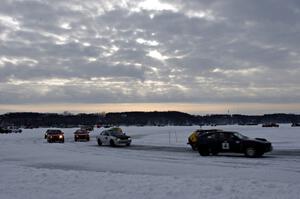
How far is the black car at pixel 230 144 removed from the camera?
81.1 ft

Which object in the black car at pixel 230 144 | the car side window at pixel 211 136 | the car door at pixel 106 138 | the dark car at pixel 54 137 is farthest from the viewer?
the dark car at pixel 54 137

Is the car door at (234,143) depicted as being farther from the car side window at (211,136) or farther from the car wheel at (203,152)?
the car wheel at (203,152)

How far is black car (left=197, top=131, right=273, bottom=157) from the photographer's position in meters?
24.7

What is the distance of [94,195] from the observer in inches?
447

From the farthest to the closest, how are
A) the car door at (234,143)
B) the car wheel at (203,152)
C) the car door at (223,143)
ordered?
the car wheel at (203,152) → the car door at (223,143) → the car door at (234,143)

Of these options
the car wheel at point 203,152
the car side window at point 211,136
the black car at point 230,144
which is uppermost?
the car side window at point 211,136

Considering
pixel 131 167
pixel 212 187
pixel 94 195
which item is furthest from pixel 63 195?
pixel 131 167

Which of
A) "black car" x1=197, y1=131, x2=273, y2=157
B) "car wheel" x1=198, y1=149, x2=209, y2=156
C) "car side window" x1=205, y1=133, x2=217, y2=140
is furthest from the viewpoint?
"car side window" x1=205, y1=133, x2=217, y2=140

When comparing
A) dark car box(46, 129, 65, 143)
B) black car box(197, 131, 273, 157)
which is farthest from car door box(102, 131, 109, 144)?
black car box(197, 131, 273, 157)

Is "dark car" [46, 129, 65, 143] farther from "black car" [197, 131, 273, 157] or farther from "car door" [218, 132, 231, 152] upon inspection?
"car door" [218, 132, 231, 152]

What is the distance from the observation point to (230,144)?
84.9 ft

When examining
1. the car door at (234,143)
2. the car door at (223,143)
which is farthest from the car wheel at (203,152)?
the car door at (234,143)

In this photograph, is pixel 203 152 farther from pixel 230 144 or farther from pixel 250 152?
pixel 250 152

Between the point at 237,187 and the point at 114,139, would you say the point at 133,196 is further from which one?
the point at 114,139
